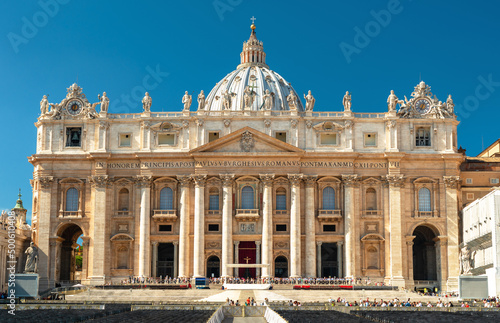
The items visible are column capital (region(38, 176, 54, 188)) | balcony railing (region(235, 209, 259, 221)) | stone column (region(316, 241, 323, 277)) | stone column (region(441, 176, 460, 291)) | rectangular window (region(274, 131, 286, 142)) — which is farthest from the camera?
rectangular window (region(274, 131, 286, 142))

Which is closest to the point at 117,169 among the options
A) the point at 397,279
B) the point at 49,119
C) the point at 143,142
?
the point at 143,142

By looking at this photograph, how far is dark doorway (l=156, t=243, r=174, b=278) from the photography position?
98.8 metres

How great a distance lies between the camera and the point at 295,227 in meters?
94.7

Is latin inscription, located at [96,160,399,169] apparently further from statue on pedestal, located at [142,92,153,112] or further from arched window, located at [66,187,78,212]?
statue on pedestal, located at [142,92,153,112]

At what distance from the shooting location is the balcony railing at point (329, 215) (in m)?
95.4

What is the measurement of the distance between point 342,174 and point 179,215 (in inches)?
781

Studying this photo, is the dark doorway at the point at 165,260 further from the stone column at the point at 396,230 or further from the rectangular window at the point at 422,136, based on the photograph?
the rectangular window at the point at 422,136

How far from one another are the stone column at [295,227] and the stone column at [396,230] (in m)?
10.6

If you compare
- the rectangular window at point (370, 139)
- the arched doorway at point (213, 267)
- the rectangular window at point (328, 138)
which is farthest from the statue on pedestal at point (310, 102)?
the arched doorway at point (213, 267)

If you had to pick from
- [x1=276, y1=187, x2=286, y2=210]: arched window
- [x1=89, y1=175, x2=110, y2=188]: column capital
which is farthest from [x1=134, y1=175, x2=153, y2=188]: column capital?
[x1=276, y1=187, x2=286, y2=210]: arched window

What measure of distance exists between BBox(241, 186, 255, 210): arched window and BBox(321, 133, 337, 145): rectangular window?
34.5ft

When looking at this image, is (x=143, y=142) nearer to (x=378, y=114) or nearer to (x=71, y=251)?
(x=71, y=251)

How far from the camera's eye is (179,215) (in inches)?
3799

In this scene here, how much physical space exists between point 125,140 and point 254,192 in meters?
16.9
